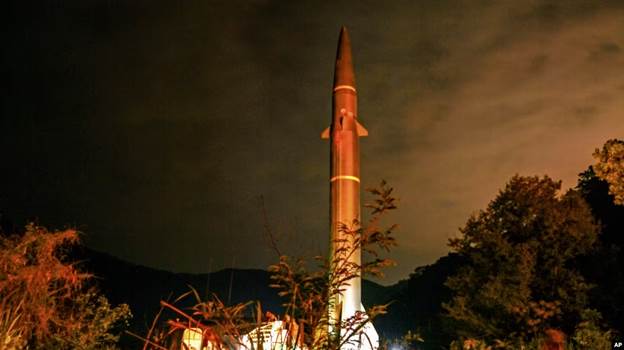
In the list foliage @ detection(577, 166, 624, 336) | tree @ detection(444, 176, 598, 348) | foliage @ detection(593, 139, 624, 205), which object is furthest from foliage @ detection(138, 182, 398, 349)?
foliage @ detection(577, 166, 624, 336)

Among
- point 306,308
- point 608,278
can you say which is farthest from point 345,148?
point 306,308

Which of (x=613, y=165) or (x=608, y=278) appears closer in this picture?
(x=613, y=165)

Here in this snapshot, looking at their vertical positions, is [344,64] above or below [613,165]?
above

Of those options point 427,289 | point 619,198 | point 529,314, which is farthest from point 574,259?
point 427,289

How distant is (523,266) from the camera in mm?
22438

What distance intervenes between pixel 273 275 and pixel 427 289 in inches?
1842

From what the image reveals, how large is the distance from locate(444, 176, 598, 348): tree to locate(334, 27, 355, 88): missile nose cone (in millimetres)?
8073

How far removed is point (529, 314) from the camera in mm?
22141

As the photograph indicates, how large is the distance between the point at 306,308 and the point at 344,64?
1774cm

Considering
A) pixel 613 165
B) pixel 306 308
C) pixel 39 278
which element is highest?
pixel 613 165

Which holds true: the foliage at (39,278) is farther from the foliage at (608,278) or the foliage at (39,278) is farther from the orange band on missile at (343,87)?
the foliage at (608,278)

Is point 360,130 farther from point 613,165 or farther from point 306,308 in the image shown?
point 306,308

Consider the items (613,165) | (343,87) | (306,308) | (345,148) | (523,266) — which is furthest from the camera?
(523,266)

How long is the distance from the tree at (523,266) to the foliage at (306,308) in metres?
18.0
